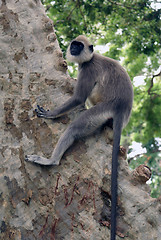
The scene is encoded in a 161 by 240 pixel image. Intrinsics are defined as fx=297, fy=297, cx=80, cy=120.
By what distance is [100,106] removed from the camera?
352 cm

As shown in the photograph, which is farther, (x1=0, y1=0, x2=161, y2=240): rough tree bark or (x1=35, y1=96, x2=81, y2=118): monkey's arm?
(x1=35, y1=96, x2=81, y2=118): monkey's arm

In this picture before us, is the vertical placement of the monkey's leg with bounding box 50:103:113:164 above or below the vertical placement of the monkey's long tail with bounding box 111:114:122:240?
above

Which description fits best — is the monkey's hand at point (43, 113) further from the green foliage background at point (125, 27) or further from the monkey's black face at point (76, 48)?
the green foliage background at point (125, 27)

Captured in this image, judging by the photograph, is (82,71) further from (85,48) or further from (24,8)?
(24,8)

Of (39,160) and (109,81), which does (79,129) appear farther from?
(109,81)

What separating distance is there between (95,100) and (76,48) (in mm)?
860

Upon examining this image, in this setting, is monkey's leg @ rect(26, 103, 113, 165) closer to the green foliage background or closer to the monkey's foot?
the monkey's foot

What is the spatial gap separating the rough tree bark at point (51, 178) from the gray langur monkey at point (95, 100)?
84mm

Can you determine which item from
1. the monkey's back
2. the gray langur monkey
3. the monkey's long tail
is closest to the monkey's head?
the gray langur monkey

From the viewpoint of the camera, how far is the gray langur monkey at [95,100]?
2.81 metres

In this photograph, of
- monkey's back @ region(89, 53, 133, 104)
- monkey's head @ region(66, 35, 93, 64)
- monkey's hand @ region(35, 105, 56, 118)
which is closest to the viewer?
monkey's hand @ region(35, 105, 56, 118)

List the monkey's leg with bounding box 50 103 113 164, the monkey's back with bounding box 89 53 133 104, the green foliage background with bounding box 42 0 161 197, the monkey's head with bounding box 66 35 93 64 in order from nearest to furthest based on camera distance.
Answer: the monkey's leg with bounding box 50 103 113 164 < the monkey's back with bounding box 89 53 133 104 < the monkey's head with bounding box 66 35 93 64 < the green foliage background with bounding box 42 0 161 197

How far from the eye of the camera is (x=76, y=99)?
3.38 m

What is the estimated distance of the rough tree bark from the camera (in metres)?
2.47
